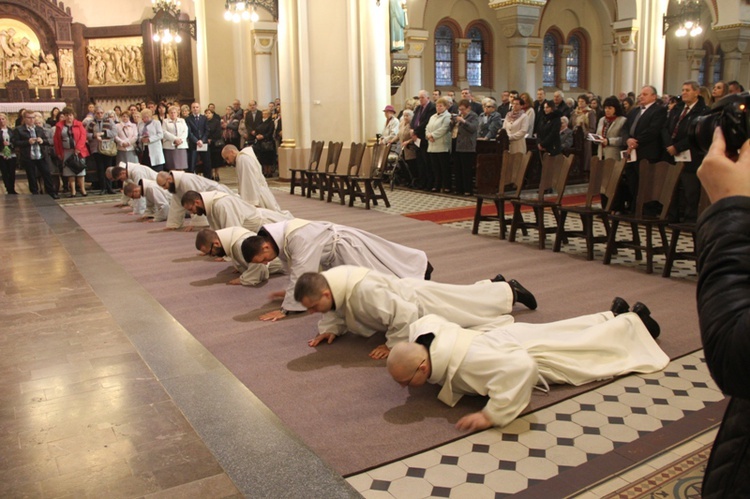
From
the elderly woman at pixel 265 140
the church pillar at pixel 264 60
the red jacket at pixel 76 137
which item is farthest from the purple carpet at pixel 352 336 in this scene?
the church pillar at pixel 264 60

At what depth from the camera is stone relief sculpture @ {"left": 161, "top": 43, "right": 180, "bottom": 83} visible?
20.6 m

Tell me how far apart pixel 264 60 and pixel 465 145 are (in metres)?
8.63

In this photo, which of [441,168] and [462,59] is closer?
[441,168]

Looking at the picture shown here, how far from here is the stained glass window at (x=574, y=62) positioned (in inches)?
933

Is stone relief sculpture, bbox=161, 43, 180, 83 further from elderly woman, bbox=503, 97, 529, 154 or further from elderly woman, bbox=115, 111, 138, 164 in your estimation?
elderly woman, bbox=503, 97, 529, 154

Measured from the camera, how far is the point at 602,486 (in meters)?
2.86

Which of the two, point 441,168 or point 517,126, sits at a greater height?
point 517,126

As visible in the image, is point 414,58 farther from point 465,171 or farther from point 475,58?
point 465,171

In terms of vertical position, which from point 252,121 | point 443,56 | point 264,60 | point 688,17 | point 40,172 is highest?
point 688,17

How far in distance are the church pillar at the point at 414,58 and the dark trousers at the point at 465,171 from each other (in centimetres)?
755

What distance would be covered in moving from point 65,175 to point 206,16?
806 cm

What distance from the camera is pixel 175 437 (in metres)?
3.29

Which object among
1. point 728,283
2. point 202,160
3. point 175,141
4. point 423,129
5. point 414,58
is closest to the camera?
point 728,283

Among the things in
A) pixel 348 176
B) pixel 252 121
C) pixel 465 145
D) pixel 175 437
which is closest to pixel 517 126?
pixel 465 145
